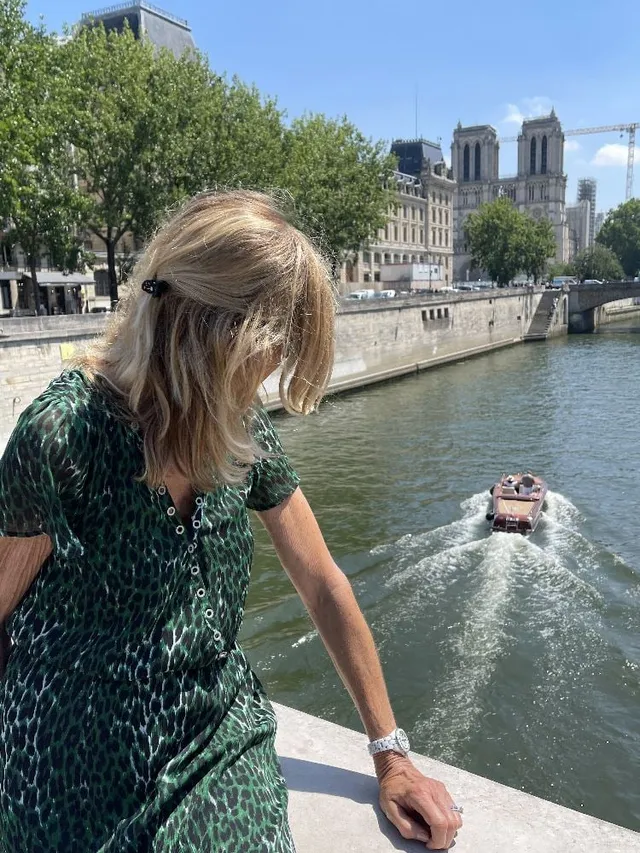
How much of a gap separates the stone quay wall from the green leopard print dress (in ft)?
0.74

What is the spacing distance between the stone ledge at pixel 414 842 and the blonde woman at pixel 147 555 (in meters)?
→ 0.36

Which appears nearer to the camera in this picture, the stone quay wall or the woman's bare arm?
the woman's bare arm

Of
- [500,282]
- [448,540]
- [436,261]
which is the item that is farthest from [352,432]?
[436,261]

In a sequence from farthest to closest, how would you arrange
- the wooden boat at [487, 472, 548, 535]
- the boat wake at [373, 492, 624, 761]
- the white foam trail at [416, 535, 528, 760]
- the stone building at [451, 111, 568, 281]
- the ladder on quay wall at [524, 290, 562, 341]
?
the stone building at [451, 111, 568, 281], the ladder on quay wall at [524, 290, 562, 341], the wooden boat at [487, 472, 548, 535], the boat wake at [373, 492, 624, 761], the white foam trail at [416, 535, 528, 760]

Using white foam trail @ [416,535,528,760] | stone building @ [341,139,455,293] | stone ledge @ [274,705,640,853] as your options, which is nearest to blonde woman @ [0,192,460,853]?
stone ledge @ [274,705,640,853]

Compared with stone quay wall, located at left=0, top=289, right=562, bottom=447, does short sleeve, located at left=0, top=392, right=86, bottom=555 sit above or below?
above

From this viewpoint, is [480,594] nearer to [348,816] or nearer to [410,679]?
[410,679]

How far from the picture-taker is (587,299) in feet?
159

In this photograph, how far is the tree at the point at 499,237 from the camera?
5806 cm

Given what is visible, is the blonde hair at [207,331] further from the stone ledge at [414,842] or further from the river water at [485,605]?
the river water at [485,605]

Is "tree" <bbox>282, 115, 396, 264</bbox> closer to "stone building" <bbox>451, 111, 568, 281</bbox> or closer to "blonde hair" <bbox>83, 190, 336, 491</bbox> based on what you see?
"blonde hair" <bbox>83, 190, 336, 491</bbox>

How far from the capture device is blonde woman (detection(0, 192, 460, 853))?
3.54 feet

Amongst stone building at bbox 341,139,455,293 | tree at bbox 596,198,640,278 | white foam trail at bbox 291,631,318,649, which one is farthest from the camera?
tree at bbox 596,198,640,278

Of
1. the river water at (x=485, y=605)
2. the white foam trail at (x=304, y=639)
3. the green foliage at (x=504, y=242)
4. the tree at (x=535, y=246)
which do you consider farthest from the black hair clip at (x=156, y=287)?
the tree at (x=535, y=246)
